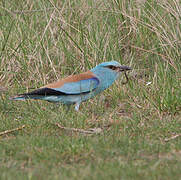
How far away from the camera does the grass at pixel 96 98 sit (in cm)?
396

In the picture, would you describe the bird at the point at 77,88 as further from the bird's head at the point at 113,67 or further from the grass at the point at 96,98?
the grass at the point at 96,98

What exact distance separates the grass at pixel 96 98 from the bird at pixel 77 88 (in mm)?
145

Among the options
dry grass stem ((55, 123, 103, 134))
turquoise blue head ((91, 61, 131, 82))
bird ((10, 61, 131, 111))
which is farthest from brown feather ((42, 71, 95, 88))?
dry grass stem ((55, 123, 103, 134))

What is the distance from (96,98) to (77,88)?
1.86ft

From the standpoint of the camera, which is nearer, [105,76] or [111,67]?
[105,76]

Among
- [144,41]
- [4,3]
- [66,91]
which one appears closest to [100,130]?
[66,91]

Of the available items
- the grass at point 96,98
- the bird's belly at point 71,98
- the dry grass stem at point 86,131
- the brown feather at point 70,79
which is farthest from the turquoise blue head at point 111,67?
the dry grass stem at point 86,131

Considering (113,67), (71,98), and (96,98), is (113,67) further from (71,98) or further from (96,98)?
(71,98)

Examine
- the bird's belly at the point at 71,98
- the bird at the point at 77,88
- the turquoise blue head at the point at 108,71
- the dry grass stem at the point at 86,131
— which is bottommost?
the dry grass stem at the point at 86,131

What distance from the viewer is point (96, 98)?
21.2ft

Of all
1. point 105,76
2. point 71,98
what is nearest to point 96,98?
point 105,76

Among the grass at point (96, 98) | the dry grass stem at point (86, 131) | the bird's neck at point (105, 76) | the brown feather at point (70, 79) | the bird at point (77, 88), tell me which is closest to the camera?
the grass at point (96, 98)

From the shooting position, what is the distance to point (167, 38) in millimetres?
7039

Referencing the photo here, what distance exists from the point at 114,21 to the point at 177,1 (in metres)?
1.25
